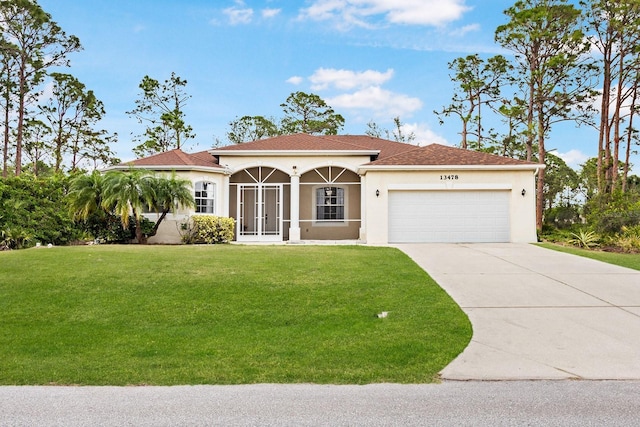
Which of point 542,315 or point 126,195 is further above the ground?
point 126,195

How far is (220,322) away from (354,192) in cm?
1387

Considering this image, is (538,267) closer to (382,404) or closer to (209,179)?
(382,404)

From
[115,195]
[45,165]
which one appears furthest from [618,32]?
Result: [45,165]

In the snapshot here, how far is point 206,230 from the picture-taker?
57.3 ft

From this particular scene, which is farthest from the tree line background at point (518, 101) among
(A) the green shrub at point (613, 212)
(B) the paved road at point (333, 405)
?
(B) the paved road at point (333, 405)

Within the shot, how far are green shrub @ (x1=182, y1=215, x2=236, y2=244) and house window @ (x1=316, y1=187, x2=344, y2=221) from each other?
176 inches

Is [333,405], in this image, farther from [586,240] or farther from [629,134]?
[629,134]

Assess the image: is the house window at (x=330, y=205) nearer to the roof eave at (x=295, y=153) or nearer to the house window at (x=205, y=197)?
the roof eave at (x=295, y=153)

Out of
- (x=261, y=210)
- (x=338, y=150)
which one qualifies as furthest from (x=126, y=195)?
(x=338, y=150)

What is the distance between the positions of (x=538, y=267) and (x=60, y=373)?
34.9ft

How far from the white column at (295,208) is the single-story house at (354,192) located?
41 millimetres

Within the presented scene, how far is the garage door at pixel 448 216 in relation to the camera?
17.4m

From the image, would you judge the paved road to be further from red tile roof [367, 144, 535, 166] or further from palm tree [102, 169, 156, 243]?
red tile roof [367, 144, 535, 166]

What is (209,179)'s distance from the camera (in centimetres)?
1873
